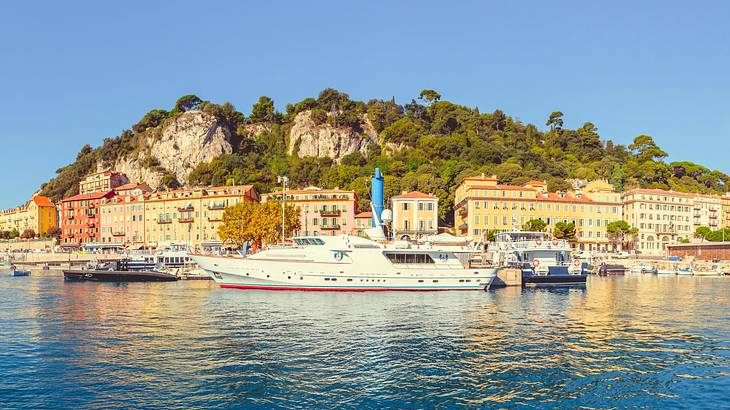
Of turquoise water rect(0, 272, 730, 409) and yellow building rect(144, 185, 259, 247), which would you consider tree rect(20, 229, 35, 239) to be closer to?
yellow building rect(144, 185, 259, 247)

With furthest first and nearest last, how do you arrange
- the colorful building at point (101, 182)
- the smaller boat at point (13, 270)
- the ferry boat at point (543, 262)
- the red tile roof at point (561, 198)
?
the colorful building at point (101, 182), the red tile roof at point (561, 198), the smaller boat at point (13, 270), the ferry boat at point (543, 262)

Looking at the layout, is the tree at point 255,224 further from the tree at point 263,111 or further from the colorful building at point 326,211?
the tree at point 263,111

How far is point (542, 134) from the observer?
15662cm

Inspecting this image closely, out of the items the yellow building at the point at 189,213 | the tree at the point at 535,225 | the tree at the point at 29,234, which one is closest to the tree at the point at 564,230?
the tree at the point at 535,225

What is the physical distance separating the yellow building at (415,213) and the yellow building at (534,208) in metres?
5.57

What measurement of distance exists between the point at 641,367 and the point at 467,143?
113m

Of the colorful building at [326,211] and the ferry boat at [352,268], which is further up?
the colorful building at [326,211]

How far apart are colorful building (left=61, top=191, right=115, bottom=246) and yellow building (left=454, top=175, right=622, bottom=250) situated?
6968 cm

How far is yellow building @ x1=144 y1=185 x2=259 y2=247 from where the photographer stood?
10612 centimetres

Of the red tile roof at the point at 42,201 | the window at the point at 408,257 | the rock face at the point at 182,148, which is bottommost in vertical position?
the window at the point at 408,257

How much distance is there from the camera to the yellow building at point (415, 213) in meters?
93.6

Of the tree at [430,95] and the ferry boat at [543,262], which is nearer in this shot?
the ferry boat at [543,262]

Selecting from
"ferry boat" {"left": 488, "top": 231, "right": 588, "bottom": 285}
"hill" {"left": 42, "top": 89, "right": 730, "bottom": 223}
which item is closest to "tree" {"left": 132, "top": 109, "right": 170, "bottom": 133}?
"hill" {"left": 42, "top": 89, "right": 730, "bottom": 223}

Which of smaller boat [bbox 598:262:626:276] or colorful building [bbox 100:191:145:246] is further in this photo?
colorful building [bbox 100:191:145:246]
